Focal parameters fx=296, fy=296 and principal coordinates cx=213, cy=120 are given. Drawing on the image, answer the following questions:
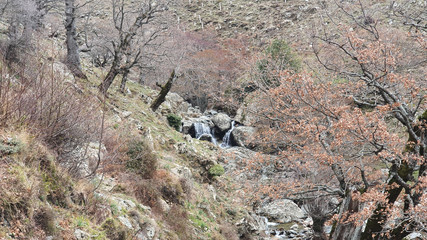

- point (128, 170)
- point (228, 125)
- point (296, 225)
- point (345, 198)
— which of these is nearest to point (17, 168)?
point (128, 170)

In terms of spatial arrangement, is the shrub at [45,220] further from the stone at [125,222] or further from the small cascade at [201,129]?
the small cascade at [201,129]

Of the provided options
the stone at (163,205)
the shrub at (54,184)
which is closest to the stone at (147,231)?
the stone at (163,205)

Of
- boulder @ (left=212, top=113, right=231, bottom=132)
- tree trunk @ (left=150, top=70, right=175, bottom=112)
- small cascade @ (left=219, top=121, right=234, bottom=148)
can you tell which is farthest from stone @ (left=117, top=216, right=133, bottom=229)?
boulder @ (left=212, top=113, right=231, bottom=132)

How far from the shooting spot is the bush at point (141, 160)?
8.08m

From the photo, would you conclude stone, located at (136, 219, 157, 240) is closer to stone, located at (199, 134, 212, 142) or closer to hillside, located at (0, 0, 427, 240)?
hillside, located at (0, 0, 427, 240)

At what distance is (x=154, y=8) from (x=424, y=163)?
1248 centimetres

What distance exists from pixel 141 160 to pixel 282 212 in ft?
33.7

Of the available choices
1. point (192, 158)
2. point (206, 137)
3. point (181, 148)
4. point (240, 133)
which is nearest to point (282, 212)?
point (192, 158)

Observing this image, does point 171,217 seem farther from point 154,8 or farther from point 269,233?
point 154,8

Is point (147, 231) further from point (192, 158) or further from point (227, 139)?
point (227, 139)

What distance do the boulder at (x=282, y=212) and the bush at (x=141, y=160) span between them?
9389 millimetres

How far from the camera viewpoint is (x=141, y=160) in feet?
27.0

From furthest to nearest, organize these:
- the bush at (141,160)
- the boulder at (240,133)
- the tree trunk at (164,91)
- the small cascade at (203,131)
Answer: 1. the small cascade at (203,131)
2. the boulder at (240,133)
3. the tree trunk at (164,91)
4. the bush at (141,160)

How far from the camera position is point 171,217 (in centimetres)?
757
